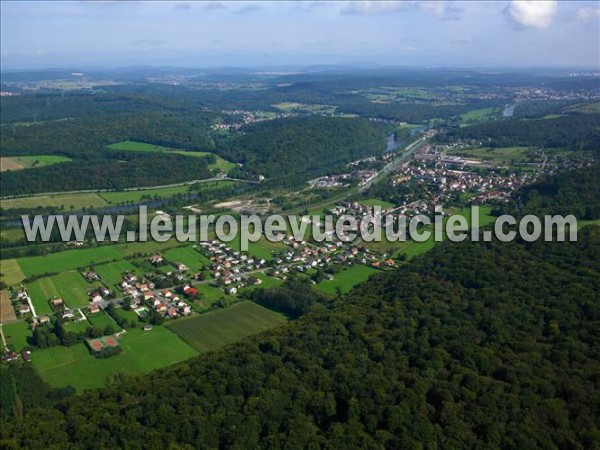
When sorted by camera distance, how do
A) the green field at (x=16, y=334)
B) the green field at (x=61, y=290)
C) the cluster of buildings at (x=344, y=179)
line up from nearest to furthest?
the green field at (x=16, y=334)
the green field at (x=61, y=290)
the cluster of buildings at (x=344, y=179)

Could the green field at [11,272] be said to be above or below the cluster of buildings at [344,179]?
below

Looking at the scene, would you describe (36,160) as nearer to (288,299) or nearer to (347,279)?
(347,279)

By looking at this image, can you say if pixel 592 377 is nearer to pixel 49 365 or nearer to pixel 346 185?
pixel 49 365

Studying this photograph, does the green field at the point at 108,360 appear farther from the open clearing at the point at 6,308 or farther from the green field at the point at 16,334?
the open clearing at the point at 6,308

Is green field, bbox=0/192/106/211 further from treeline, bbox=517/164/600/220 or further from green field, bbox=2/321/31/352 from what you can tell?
treeline, bbox=517/164/600/220

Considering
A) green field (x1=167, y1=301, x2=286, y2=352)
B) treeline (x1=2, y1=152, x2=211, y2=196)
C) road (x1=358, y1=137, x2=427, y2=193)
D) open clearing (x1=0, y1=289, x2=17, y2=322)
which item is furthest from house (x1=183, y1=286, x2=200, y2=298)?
treeline (x1=2, y1=152, x2=211, y2=196)

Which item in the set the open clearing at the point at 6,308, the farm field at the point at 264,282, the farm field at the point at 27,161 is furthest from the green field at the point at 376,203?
the farm field at the point at 27,161
